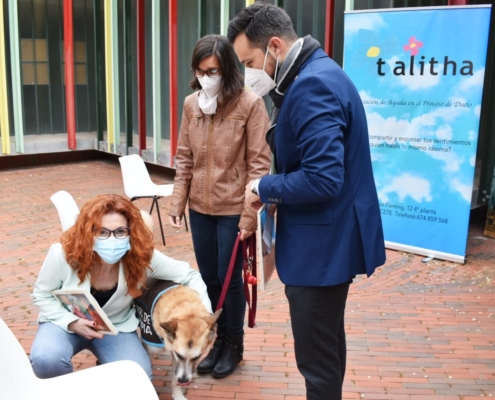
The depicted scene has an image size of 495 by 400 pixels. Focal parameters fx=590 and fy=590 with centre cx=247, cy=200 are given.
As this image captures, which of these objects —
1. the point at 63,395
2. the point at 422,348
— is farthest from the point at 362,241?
the point at 422,348

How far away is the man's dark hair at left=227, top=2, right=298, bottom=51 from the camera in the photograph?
2.36 metres

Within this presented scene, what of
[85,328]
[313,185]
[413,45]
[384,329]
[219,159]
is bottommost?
[384,329]

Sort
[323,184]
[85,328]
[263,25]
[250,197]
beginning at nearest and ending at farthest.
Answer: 1. [323,184]
2. [263,25]
3. [250,197]
4. [85,328]

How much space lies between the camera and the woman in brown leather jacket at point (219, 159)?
335 centimetres

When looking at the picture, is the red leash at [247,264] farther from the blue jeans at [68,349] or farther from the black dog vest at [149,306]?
the blue jeans at [68,349]

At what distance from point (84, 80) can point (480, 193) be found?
8455 millimetres

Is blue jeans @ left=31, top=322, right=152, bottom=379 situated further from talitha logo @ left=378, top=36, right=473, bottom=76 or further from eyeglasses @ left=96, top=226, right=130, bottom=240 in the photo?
talitha logo @ left=378, top=36, right=473, bottom=76

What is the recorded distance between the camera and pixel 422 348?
13.8ft

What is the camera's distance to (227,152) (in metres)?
3.44

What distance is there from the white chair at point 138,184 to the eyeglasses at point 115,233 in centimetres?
356

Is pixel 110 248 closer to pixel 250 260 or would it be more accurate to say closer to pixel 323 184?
pixel 250 260

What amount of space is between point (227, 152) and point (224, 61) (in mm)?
517

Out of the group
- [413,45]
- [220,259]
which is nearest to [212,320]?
[220,259]

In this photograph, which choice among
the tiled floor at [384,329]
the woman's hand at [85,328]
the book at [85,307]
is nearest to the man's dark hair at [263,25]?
the book at [85,307]
